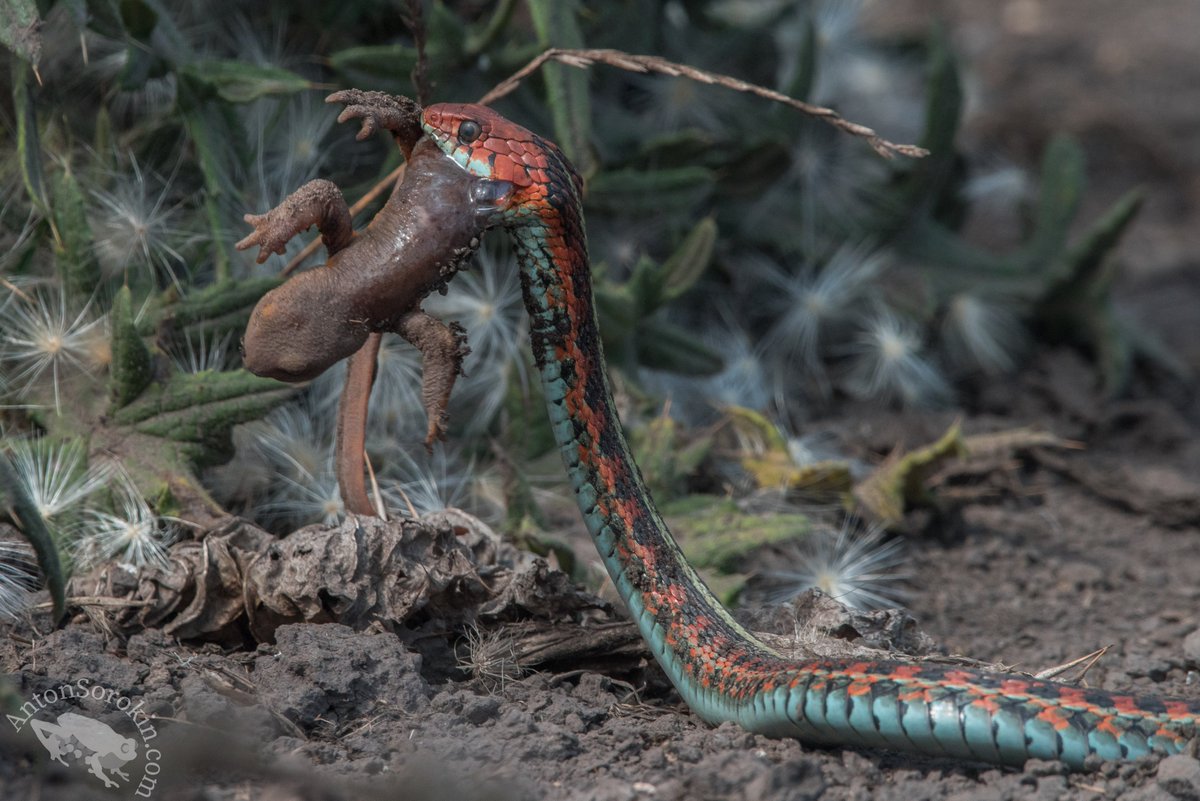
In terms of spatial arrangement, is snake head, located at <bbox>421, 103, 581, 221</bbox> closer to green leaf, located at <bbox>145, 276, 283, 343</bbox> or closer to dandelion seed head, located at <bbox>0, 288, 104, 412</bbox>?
green leaf, located at <bbox>145, 276, 283, 343</bbox>

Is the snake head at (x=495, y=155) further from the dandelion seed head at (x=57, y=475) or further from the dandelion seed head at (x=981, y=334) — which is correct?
the dandelion seed head at (x=981, y=334)

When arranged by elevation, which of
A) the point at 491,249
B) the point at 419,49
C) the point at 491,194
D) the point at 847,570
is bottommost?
the point at 847,570

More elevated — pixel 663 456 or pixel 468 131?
pixel 468 131

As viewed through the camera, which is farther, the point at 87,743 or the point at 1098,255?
the point at 1098,255

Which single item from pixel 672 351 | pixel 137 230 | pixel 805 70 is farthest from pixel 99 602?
pixel 805 70

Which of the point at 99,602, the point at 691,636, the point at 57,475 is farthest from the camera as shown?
the point at 57,475

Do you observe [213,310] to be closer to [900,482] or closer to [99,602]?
[99,602]
